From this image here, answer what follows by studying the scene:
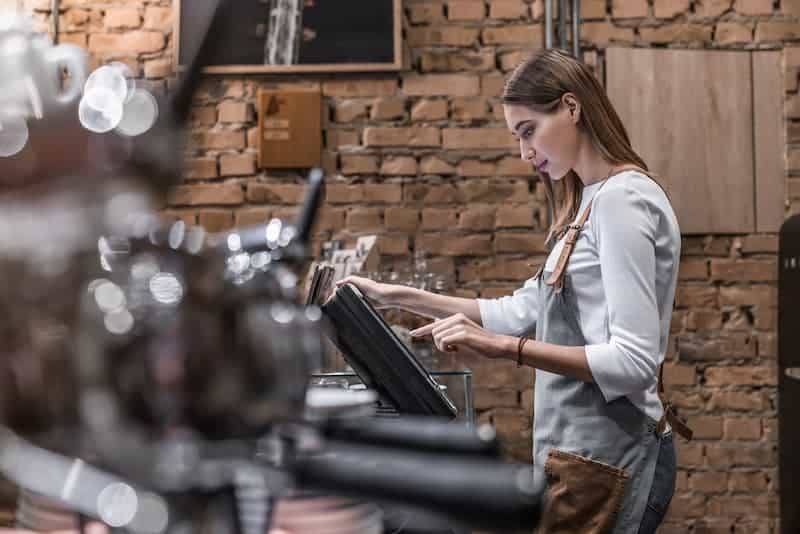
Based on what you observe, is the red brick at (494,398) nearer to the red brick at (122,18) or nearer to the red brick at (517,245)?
the red brick at (517,245)

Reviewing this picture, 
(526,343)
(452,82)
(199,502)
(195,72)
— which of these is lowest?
(526,343)

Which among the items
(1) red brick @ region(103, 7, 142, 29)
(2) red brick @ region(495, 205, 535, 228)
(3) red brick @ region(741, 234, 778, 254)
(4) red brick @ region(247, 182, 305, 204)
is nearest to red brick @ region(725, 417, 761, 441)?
(3) red brick @ region(741, 234, 778, 254)

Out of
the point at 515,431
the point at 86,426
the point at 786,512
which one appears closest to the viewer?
the point at 86,426

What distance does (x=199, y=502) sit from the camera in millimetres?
244

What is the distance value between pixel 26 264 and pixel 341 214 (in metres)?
2.97

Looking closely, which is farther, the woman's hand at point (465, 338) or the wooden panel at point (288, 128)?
the wooden panel at point (288, 128)

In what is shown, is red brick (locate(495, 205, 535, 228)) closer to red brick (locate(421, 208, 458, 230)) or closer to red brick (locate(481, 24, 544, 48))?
red brick (locate(421, 208, 458, 230))

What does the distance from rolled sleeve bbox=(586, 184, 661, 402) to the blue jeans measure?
0.59ft

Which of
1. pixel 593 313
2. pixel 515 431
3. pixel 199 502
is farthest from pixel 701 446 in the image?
pixel 199 502

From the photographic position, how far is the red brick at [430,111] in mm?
3217

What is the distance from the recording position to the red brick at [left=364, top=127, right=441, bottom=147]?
321 cm

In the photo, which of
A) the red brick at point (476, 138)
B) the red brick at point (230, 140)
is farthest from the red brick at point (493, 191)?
the red brick at point (230, 140)

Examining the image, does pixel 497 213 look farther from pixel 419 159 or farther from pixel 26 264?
pixel 26 264

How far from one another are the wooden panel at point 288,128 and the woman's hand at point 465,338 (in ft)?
5.67
